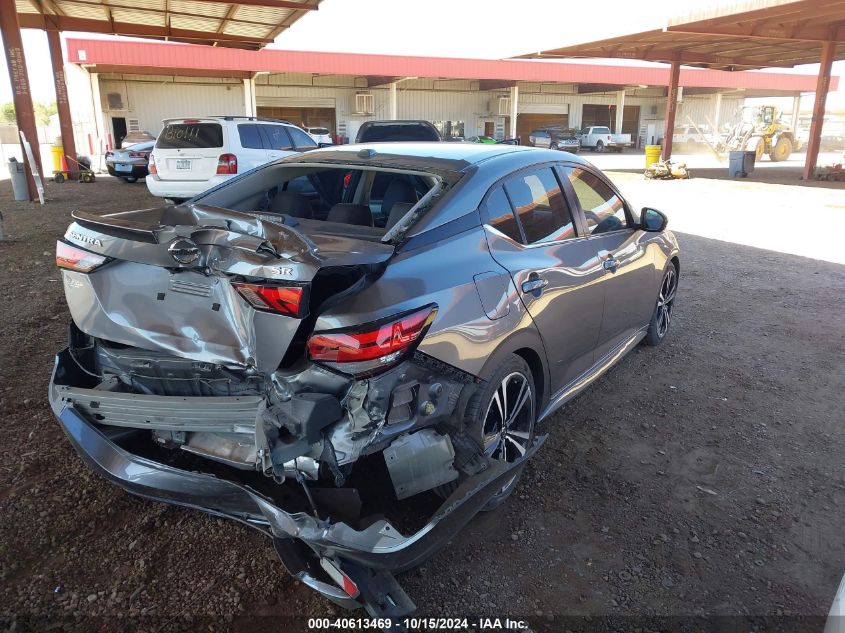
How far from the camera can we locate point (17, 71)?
1533cm

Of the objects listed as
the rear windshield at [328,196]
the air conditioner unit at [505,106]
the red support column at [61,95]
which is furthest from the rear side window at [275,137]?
the air conditioner unit at [505,106]

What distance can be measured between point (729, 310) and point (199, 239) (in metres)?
5.70

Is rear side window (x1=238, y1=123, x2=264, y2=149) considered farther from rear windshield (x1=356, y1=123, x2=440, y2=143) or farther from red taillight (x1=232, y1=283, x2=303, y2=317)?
red taillight (x1=232, y1=283, x2=303, y2=317)

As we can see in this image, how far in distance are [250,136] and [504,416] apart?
11041 millimetres

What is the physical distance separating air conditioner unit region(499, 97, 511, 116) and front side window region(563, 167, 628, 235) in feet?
136

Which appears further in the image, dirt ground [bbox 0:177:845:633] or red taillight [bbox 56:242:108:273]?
red taillight [bbox 56:242:108:273]

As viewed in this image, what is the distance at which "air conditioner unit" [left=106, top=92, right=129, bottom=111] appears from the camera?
3412 cm

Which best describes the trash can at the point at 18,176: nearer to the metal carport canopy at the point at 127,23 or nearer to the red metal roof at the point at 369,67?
the metal carport canopy at the point at 127,23

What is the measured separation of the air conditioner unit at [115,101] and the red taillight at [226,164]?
27147 mm

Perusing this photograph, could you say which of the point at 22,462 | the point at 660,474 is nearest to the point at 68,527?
the point at 22,462

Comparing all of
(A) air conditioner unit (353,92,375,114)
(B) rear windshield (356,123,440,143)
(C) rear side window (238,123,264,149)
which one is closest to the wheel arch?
(B) rear windshield (356,123,440,143)

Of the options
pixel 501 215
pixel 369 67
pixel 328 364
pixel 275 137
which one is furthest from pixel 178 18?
pixel 328 364

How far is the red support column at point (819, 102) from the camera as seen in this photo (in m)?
20.2

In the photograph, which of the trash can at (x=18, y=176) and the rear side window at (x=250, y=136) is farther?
the trash can at (x=18, y=176)
